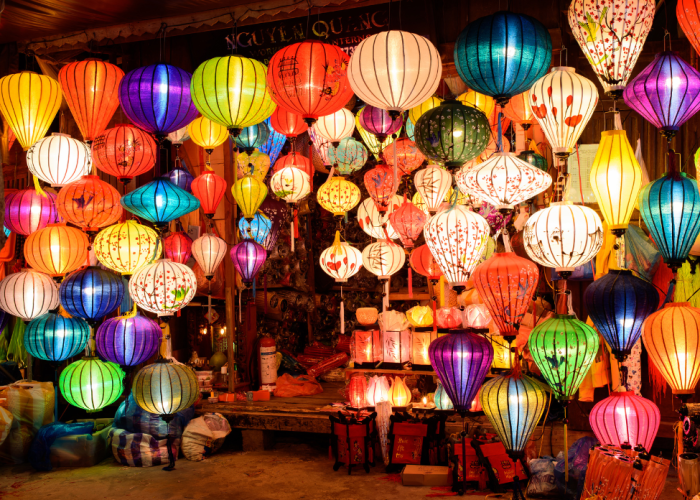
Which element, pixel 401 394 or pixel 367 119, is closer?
pixel 367 119

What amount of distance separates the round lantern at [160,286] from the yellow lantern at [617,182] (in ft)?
10.5

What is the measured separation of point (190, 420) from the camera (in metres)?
7.05

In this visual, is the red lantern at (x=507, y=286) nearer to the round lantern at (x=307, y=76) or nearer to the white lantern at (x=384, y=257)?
the round lantern at (x=307, y=76)

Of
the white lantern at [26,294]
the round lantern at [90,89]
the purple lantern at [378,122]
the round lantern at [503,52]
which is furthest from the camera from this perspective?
the white lantern at [26,294]

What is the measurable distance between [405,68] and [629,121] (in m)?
3.45

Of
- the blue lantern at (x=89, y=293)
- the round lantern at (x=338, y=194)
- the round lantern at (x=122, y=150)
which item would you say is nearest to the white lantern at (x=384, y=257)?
the round lantern at (x=338, y=194)

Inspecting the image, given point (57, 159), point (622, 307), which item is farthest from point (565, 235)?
point (57, 159)

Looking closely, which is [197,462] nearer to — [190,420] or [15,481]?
[190,420]

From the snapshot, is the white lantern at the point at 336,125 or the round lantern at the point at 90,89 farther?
the white lantern at the point at 336,125

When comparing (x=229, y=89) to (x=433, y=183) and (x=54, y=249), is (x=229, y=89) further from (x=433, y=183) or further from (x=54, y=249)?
(x=54, y=249)

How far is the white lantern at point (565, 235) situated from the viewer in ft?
13.1

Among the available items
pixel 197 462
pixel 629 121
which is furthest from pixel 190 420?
pixel 629 121

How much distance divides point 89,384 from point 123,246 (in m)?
1.46

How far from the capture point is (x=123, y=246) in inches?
213
